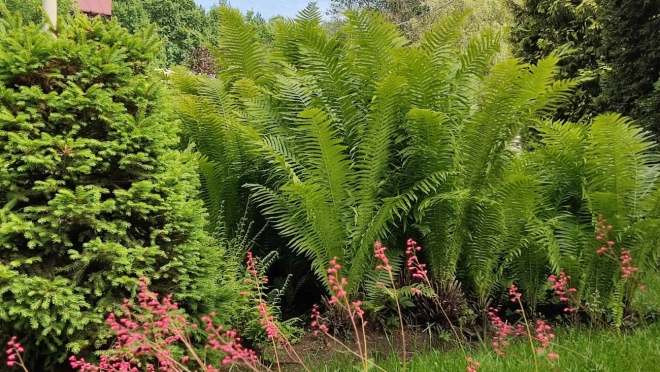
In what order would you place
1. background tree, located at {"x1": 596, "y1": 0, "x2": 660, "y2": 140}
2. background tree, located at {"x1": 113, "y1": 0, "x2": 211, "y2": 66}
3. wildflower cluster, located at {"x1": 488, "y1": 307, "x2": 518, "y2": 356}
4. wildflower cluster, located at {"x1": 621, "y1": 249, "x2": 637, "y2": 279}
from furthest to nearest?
background tree, located at {"x1": 113, "y1": 0, "x2": 211, "y2": 66} → background tree, located at {"x1": 596, "y1": 0, "x2": 660, "y2": 140} → wildflower cluster, located at {"x1": 621, "y1": 249, "x2": 637, "y2": 279} → wildflower cluster, located at {"x1": 488, "y1": 307, "x2": 518, "y2": 356}

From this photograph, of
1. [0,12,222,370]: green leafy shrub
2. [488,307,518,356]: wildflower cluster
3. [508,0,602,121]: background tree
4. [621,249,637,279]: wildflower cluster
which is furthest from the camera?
[508,0,602,121]: background tree

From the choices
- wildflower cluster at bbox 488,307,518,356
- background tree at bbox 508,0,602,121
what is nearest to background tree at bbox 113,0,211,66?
background tree at bbox 508,0,602,121

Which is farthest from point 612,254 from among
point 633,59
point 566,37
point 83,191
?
point 566,37

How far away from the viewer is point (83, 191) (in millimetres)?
1953

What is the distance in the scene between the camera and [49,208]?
1.94m

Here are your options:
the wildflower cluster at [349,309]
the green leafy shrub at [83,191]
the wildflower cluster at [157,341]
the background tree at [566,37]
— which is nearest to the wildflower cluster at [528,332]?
the wildflower cluster at [349,309]

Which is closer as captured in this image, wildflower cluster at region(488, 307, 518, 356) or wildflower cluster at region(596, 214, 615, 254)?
wildflower cluster at region(488, 307, 518, 356)

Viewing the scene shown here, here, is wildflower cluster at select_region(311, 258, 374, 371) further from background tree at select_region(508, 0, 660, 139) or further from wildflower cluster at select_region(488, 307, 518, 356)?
background tree at select_region(508, 0, 660, 139)

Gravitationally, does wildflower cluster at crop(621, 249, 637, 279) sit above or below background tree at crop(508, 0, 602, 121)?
below

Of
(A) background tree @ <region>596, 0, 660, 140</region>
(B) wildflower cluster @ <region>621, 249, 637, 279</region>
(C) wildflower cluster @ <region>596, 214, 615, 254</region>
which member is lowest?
(B) wildflower cluster @ <region>621, 249, 637, 279</region>

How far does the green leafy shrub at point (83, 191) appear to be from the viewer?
1907 mm

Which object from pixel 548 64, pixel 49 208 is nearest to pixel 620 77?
pixel 548 64

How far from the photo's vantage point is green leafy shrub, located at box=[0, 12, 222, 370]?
1.91 m

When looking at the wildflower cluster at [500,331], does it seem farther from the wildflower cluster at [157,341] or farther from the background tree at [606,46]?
the background tree at [606,46]
